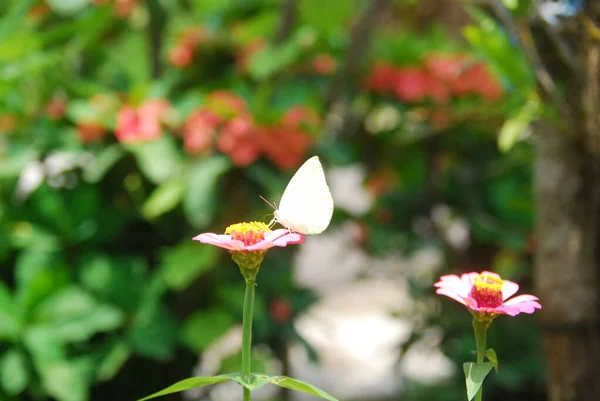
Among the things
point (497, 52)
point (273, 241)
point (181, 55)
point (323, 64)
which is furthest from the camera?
point (323, 64)

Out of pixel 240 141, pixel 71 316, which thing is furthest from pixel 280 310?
pixel 71 316

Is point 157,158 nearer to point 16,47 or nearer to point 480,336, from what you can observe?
point 16,47

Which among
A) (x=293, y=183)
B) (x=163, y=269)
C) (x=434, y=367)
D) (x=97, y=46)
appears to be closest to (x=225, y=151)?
(x=163, y=269)

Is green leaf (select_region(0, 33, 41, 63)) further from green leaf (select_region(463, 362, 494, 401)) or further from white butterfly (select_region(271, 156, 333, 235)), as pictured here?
green leaf (select_region(463, 362, 494, 401))

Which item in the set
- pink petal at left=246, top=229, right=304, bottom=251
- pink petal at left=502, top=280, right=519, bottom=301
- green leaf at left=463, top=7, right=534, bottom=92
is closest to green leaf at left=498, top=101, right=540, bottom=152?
green leaf at left=463, top=7, right=534, bottom=92

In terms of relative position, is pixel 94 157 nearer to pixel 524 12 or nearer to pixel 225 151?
pixel 225 151

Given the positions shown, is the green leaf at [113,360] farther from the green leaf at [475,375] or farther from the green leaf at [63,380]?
the green leaf at [475,375]
